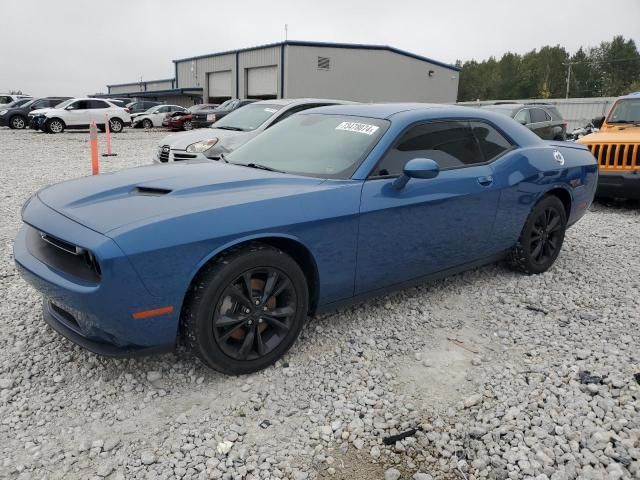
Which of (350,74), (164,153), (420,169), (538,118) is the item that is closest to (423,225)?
(420,169)

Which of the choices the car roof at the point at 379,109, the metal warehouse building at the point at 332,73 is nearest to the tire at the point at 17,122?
the metal warehouse building at the point at 332,73

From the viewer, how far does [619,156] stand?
7.50 m

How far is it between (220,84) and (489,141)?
43.1 m

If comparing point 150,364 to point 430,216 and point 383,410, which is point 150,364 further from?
point 430,216

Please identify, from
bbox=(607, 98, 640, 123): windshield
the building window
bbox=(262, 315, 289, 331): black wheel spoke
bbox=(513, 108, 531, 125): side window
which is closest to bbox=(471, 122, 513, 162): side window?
bbox=(262, 315, 289, 331): black wheel spoke

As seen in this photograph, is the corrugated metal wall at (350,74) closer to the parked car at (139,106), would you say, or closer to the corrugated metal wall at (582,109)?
the parked car at (139,106)

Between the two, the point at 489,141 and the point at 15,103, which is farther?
the point at 15,103

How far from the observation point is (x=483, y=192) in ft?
12.8

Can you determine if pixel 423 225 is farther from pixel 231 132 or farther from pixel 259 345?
pixel 231 132

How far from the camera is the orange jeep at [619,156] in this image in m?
7.36

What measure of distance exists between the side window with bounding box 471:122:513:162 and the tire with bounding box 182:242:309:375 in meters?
2.05

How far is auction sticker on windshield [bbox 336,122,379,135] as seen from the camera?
11.6 feet

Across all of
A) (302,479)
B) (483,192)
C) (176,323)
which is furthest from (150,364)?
(483,192)

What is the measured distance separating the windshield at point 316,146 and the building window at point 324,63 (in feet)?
110
